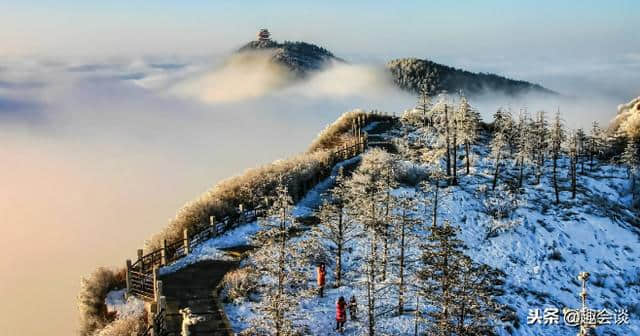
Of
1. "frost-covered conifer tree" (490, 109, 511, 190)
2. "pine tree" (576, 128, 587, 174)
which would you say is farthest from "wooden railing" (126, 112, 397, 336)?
"pine tree" (576, 128, 587, 174)

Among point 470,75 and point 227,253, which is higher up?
point 470,75

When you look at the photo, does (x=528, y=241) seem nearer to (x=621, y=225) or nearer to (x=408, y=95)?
(x=621, y=225)

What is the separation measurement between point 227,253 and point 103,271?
6946 millimetres

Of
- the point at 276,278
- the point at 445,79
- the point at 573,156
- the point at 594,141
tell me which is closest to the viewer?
the point at 276,278

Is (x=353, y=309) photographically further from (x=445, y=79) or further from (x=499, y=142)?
(x=445, y=79)

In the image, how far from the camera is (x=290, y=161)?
55406 millimetres

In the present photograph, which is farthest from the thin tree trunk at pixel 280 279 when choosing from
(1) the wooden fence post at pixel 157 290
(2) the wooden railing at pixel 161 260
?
(1) the wooden fence post at pixel 157 290

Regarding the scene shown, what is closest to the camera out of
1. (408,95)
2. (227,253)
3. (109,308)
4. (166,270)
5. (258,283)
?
(258,283)

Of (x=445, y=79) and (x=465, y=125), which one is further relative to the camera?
(x=445, y=79)

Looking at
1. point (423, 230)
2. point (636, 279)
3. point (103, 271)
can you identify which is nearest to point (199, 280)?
point (103, 271)

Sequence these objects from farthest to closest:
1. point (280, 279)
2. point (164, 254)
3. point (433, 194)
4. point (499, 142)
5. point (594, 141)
Result: point (594, 141)
point (499, 142)
point (433, 194)
point (164, 254)
point (280, 279)

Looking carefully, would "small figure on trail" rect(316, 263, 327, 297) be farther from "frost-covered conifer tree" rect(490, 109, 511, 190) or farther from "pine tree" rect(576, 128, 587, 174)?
"pine tree" rect(576, 128, 587, 174)

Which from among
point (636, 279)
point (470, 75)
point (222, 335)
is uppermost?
point (470, 75)

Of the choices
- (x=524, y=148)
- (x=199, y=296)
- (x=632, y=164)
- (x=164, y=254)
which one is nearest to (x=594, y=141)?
(x=632, y=164)
